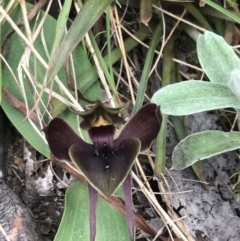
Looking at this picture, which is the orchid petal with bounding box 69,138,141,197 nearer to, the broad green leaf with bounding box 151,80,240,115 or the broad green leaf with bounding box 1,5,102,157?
the broad green leaf with bounding box 151,80,240,115

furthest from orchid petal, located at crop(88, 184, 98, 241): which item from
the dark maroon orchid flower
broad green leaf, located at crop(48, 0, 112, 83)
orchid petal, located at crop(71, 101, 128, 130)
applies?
broad green leaf, located at crop(48, 0, 112, 83)

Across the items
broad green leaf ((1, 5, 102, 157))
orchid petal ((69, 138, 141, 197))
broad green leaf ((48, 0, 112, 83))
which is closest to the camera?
orchid petal ((69, 138, 141, 197))

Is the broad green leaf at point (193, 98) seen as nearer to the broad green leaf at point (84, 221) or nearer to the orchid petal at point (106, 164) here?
the orchid petal at point (106, 164)

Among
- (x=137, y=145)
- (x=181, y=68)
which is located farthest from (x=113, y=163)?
(x=181, y=68)

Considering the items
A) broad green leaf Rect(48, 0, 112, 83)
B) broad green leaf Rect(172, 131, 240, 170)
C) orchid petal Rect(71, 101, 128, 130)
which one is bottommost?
broad green leaf Rect(172, 131, 240, 170)

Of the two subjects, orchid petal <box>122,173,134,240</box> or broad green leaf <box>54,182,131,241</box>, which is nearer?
orchid petal <box>122,173,134,240</box>

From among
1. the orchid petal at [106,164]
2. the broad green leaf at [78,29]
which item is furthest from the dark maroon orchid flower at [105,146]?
the broad green leaf at [78,29]

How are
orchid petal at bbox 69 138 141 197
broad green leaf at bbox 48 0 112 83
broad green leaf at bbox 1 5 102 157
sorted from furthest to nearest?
broad green leaf at bbox 1 5 102 157 < broad green leaf at bbox 48 0 112 83 < orchid petal at bbox 69 138 141 197
